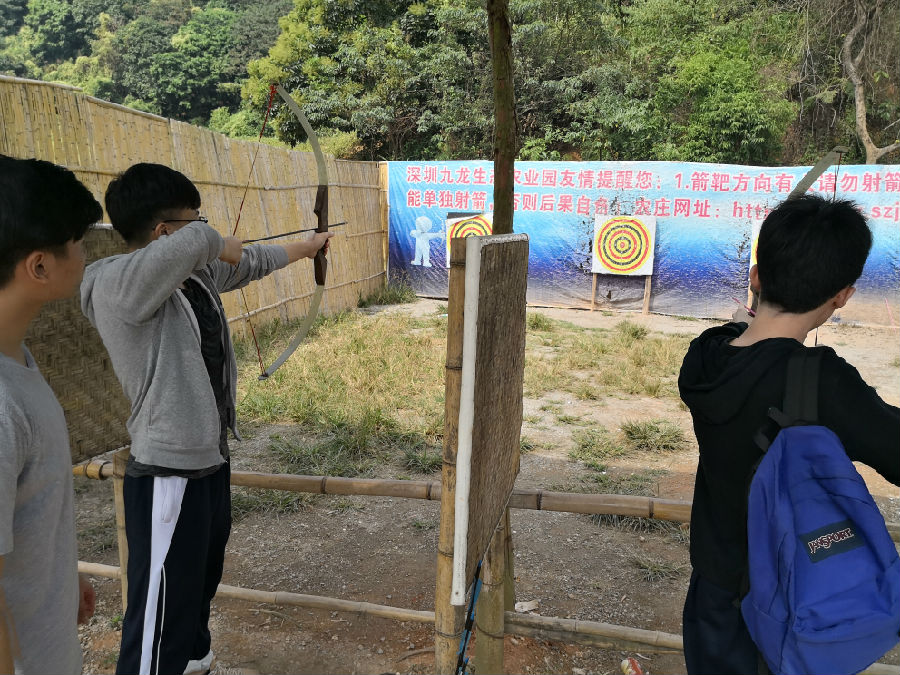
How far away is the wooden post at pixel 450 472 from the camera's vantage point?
938mm

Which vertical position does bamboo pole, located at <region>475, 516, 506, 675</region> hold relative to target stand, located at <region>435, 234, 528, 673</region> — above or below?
below

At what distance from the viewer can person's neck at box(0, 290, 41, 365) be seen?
81 centimetres

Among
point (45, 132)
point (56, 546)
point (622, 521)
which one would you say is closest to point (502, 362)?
point (56, 546)

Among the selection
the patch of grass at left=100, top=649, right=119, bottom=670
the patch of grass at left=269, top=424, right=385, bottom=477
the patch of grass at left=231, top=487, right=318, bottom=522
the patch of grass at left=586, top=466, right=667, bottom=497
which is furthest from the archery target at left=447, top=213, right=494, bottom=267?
the patch of grass at left=100, top=649, right=119, bottom=670

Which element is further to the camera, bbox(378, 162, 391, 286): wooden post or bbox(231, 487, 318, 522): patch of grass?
bbox(378, 162, 391, 286): wooden post

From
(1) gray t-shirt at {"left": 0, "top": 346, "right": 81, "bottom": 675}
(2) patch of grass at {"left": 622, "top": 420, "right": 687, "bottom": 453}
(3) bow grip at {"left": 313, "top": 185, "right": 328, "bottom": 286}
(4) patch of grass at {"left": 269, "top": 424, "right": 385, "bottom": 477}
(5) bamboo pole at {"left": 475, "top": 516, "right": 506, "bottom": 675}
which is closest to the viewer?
(1) gray t-shirt at {"left": 0, "top": 346, "right": 81, "bottom": 675}

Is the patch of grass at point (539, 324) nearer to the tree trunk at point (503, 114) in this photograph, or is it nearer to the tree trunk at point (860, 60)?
the tree trunk at point (503, 114)

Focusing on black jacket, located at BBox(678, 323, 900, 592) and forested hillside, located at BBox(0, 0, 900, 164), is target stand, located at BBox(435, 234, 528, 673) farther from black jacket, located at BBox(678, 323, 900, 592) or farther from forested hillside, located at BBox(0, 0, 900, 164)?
forested hillside, located at BBox(0, 0, 900, 164)

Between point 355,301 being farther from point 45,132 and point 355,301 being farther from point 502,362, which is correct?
point 502,362

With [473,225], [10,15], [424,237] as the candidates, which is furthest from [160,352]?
[10,15]

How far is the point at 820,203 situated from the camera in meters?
0.93


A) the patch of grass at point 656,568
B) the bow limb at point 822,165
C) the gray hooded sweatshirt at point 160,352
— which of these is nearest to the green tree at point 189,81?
the patch of grass at point 656,568

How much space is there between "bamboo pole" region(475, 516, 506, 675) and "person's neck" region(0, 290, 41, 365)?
3.29ft

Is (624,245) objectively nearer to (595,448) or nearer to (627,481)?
(595,448)
